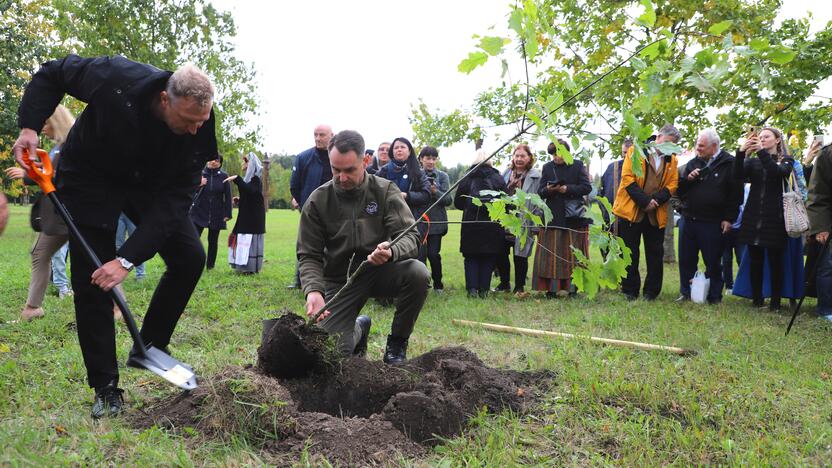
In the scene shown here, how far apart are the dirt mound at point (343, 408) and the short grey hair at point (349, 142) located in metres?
1.35

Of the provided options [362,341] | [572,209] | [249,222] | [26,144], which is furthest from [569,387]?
[249,222]

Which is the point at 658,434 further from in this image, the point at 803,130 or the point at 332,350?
the point at 803,130

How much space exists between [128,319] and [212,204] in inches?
256

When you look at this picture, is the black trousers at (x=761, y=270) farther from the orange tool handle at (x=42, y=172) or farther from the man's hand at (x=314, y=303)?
the orange tool handle at (x=42, y=172)

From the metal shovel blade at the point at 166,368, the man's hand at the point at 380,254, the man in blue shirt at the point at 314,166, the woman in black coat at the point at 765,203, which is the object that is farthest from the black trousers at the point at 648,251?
the metal shovel blade at the point at 166,368

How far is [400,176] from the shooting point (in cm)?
755

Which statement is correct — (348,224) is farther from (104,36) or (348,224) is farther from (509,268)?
(104,36)

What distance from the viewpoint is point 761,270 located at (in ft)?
22.7

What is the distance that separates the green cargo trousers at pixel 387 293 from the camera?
162 inches

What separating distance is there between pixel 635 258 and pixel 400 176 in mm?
3043

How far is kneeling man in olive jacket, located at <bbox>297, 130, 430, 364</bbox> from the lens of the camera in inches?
162

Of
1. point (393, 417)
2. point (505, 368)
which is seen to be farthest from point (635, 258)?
point (393, 417)

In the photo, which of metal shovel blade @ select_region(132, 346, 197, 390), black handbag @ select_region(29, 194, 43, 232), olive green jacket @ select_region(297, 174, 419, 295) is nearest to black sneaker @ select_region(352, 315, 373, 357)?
olive green jacket @ select_region(297, 174, 419, 295)

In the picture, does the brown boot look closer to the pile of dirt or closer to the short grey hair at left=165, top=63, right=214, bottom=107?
the pile of dirt
